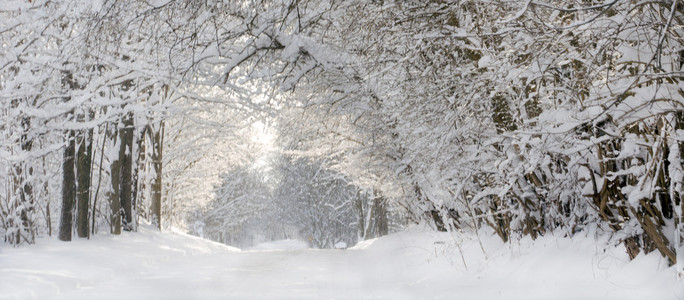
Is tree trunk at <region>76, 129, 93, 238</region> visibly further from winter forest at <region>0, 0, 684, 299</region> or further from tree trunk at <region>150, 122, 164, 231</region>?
tree trunk at <region>150, 122, 164, 231</region>

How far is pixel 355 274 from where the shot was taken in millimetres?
9102

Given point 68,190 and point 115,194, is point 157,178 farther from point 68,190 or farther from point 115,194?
point 68,190

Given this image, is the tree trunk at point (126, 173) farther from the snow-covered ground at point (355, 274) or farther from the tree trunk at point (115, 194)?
the snow-covered ground at point (355, 274)

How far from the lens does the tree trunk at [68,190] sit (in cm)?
1134

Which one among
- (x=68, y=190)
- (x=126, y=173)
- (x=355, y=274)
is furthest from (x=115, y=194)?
(x=355, y=274)

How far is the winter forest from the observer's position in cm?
399

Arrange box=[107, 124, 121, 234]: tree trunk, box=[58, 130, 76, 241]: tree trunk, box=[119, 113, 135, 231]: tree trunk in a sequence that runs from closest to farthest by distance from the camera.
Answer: box=[58, 130, 76, 241]: tree trunk → box=[107, 124, 121, 234]: tree trunk → box=[119, 113, 135, 231]: tree trunk

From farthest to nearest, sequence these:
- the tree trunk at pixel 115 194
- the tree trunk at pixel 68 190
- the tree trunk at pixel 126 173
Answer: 1. the tree trunk at pixel 126 173
2. the tree trunk at pixel 115 194
3. the tree trunk at pixel 68 190

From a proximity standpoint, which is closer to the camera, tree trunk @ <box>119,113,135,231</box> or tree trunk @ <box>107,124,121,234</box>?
tree trunk @ <box>107,124,121,234</box>

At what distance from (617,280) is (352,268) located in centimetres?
628

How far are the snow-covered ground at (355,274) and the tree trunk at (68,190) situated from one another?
1.15ft

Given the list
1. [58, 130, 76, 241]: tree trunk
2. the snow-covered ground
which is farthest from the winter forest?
the snow-covered ground

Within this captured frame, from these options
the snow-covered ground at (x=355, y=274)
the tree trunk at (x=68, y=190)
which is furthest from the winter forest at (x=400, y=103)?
the snow-covered ground at (x=355, y=274)

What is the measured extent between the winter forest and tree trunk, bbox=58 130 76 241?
3 cm
